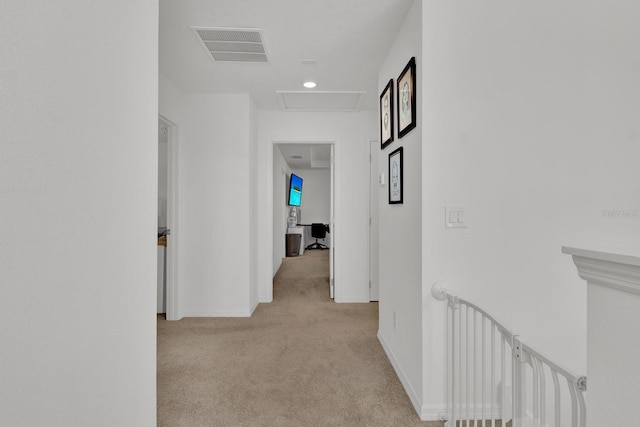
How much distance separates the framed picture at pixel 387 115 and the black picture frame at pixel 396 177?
0.18m

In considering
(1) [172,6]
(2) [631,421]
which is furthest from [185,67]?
(2) [631,421]

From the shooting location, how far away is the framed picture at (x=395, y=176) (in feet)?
7.82

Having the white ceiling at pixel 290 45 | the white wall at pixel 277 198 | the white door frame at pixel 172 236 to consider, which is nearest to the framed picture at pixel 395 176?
the white ceiling at pixel 290 45

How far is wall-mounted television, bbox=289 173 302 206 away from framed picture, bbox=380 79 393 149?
21.3 ft

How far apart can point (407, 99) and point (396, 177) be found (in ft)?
1.82

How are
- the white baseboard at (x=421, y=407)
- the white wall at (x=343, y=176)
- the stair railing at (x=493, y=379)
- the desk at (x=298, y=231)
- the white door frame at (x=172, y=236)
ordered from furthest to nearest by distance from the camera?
→ the desk at (x=298, y=231), the white wall at (x=343, y=176), the white door frame at (x=172, y=236), the white baseboard at (x=421, y=407), the stair railing at (x=493, y=379)

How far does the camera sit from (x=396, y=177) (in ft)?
8.10

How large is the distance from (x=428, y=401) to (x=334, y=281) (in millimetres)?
2576

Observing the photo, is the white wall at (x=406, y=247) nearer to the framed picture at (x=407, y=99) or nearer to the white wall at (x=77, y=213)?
the framed picture at (x=407, y=99)

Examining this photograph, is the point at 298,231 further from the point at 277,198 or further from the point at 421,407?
the point at 421,407

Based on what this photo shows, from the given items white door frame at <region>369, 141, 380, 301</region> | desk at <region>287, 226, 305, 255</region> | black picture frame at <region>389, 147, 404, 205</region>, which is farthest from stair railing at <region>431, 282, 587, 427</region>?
desk at <region>287, 226, 305, 255</region>

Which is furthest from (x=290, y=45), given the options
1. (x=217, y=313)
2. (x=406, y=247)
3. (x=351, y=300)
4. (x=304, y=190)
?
(x=304, y=190)

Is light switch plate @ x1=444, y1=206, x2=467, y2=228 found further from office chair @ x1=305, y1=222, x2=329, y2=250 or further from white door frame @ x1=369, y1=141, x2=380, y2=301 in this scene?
office chair @ x1=305, y1=222, x2=329, y2=250

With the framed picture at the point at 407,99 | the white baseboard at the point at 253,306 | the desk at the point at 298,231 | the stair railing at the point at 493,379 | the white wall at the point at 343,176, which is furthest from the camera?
the desk at the point at 298,231
